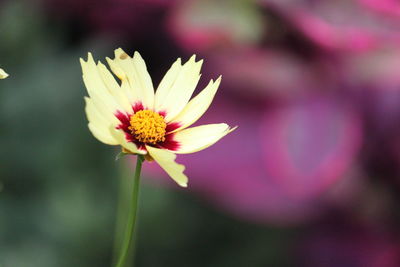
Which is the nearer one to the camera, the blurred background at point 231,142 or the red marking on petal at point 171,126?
the red marking on petal at point 171,126

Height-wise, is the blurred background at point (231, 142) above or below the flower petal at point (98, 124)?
above

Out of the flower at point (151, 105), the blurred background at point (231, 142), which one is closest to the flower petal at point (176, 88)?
the flower at point (151, 105)

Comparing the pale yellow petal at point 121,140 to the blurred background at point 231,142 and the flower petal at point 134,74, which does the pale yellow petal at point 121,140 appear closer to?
the flower petal at point 134,74

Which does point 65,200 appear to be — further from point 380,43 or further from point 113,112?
point 113,112

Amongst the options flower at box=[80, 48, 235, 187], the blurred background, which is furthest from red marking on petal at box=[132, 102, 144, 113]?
the blurred background

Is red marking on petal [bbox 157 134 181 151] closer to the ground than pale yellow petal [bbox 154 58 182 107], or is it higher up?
closer to the ground

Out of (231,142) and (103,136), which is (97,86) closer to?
(103,136)

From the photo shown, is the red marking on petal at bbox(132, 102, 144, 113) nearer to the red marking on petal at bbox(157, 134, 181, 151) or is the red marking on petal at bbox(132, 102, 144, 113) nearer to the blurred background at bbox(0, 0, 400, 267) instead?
the red marking on petal at bbox(157, 134, 181, 151)

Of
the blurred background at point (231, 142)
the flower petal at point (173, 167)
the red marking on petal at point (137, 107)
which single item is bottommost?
the flower petal at point (173, 167)
